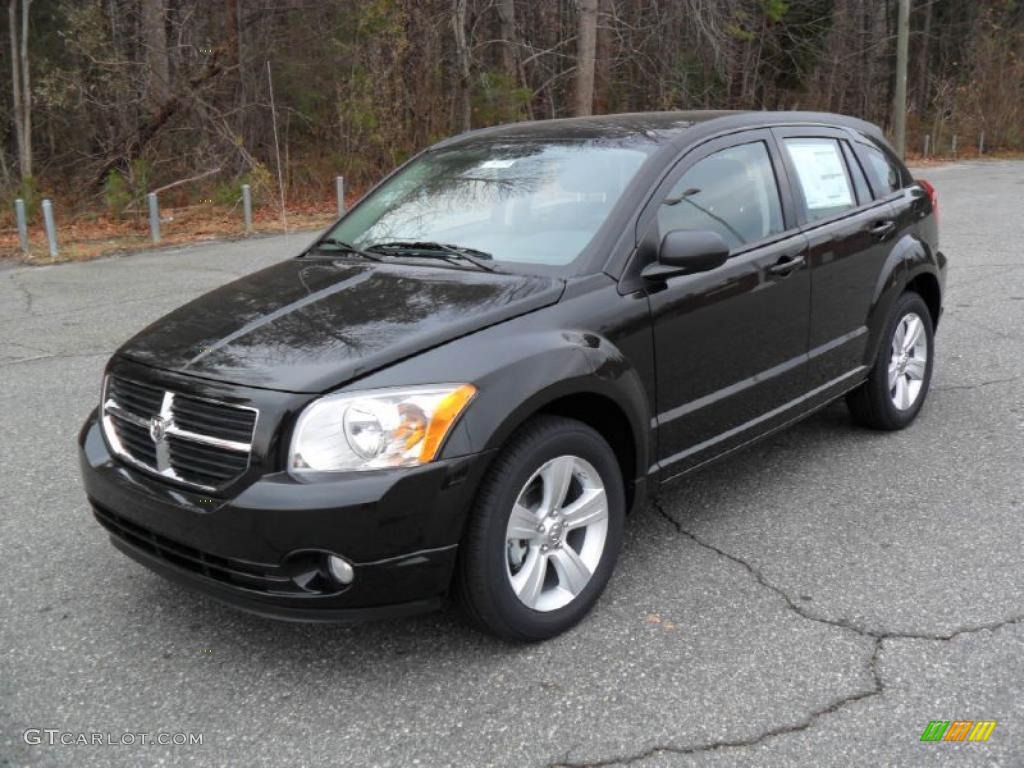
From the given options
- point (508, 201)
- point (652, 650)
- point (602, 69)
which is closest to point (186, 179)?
point (602, 69)

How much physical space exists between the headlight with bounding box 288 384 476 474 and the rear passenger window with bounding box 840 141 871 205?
9.96 feet

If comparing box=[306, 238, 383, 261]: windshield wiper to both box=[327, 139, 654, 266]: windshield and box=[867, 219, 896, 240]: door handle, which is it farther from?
box=[867, 219, 896, 240]: door handle

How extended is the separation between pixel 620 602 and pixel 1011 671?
126 centimetres

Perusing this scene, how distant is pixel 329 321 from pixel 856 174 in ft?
10.0

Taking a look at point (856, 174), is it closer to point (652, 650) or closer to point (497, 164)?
point (497, 164)

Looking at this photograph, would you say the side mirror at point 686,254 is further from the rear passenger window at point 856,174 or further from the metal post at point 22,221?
the metal post at point 22,221

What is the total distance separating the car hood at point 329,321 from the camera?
2.95 meters

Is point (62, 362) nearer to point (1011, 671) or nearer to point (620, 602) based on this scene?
point (620, 602)

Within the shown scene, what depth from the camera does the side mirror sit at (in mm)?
3457

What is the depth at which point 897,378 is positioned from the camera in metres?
5.18

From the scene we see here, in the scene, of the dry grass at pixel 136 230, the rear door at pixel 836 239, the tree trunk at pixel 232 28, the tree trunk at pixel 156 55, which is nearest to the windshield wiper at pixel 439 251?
the rear door at pixel 836 239

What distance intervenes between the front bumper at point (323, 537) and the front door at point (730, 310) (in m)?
1.12

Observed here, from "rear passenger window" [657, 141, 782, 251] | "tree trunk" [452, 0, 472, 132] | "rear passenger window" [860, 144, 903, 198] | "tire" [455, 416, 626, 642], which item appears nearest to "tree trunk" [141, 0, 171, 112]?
"tree trunk" [452, 0, 472, 132]

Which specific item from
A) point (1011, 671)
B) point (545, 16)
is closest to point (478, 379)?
point (1011, 671)
